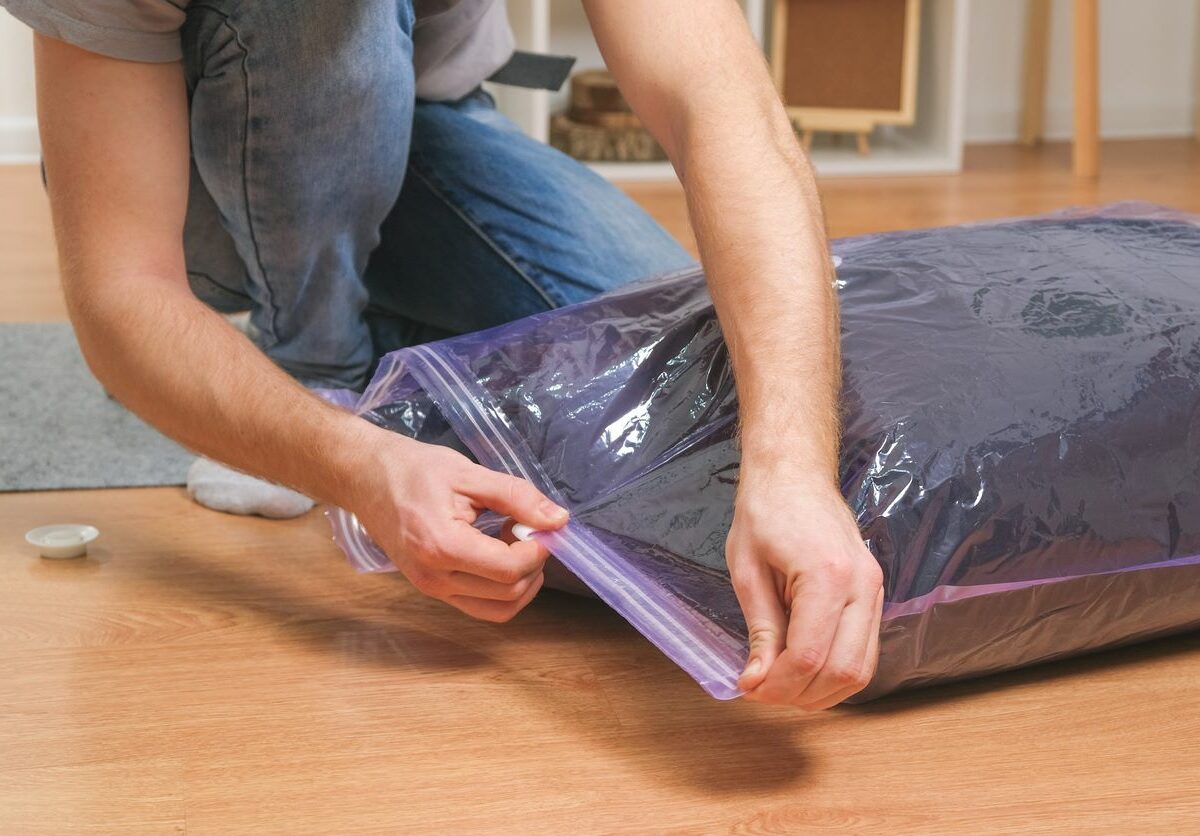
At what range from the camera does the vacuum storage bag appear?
73 centimetres

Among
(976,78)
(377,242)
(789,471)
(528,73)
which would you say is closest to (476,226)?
(377,242)

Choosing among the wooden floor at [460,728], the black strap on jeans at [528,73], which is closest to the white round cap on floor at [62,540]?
the wooden floor at [460,728]

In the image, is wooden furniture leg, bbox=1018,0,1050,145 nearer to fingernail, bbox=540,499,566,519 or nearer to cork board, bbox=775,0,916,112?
cork board, bbox=775,0,916,112

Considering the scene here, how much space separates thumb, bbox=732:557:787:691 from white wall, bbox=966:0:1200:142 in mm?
2405

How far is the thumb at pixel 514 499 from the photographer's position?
2.42 ft

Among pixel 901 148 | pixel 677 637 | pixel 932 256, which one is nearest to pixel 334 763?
pixel 677 637

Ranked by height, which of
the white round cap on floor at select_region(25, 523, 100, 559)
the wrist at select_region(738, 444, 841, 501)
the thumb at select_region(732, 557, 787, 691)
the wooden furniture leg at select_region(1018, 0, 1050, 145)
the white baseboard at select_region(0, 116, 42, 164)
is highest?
the wooden furniture leg at select_region(1018, 0, 1050, 145)

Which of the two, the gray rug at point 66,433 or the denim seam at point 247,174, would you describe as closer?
the denim seam at point 247,174

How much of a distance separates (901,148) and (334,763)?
2240 millimetres

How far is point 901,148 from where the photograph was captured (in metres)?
2.72

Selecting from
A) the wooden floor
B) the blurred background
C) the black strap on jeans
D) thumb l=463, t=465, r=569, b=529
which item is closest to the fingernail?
thumb l=463, t=465, r=569, b=529

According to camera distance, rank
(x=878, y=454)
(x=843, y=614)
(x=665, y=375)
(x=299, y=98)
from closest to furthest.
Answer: (x=843, y=614) → (x=878, y=454) → (x=665, y=375) → (x=299, y=98)

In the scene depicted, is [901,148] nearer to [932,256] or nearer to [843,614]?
[932,256]

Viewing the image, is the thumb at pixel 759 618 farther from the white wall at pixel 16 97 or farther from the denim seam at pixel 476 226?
the white wall at pixel 16 97
